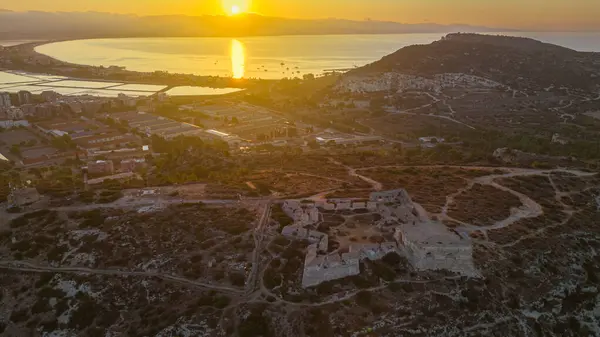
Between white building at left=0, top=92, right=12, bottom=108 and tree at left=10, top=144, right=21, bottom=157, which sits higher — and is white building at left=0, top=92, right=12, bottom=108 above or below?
above

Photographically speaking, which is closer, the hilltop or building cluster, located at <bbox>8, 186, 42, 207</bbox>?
building cluster, located at <bbox>8, 186, 42, 207</bbox>

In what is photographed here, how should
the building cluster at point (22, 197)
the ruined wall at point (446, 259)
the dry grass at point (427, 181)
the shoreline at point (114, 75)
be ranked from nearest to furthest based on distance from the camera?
1. the ruined wall at point (446, 259)
2. the building cluster at point (22, 197)
3. the dry grass at point (427, 181)
4. the shoreline at point (114, 75)

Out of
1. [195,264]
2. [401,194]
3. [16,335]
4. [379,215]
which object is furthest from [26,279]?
[401,194]

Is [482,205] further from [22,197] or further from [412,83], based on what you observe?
[412,83]

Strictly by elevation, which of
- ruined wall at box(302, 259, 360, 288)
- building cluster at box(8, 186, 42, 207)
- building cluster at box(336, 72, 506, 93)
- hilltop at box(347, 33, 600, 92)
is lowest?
ruined wall at box(302, 259, 360, 288)

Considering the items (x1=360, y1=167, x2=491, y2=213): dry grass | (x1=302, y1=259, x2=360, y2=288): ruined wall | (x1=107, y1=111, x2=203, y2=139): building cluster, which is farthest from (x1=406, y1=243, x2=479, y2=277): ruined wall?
(x1=107, y1=111, x2=203, y2=139): building cluster

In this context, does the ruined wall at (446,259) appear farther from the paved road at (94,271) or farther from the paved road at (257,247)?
the paved road at (94,271)

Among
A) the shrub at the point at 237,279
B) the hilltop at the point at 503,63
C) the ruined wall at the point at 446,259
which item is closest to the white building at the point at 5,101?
the hilltop at the point at 503,63

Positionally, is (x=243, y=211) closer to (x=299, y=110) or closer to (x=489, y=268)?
(x=489, y=268)

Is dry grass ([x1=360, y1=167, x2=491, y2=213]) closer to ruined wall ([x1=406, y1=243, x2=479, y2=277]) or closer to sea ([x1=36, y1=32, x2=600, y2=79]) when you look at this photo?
ruined wall ([x1=406, y1=243, x2=479, y2=277])
